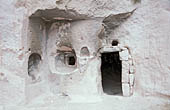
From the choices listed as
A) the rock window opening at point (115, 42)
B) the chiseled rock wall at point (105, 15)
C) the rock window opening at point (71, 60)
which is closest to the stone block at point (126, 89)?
the chiseled rock wall at point (105, 15)

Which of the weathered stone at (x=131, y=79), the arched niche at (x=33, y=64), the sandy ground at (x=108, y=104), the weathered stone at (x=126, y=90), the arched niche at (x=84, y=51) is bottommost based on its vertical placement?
the sandy ground at (x=108, y=104)

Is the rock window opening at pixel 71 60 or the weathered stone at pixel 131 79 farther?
the rock window opening at pixel 71 60

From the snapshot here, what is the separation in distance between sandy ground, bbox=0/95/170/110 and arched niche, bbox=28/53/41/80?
0.73m

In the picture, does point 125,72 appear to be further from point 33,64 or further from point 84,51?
point 33,64

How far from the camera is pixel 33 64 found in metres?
4.41

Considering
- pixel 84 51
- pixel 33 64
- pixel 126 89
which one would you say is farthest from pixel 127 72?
pixel 33 64

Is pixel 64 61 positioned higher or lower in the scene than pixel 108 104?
higher

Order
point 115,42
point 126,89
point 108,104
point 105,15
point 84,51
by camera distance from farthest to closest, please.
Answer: point 115,42 < point 84,51 < point 126,89 < point 105,15 < point 108,104

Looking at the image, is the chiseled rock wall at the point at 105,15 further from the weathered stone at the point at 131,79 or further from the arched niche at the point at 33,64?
the arched niche at the point at 33,64

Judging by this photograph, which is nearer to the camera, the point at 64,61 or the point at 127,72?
the point at 127,72

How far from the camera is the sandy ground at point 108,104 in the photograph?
3348 mm

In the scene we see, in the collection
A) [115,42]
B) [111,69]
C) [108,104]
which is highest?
[115,42]

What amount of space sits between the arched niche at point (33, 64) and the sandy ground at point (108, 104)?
0.73m

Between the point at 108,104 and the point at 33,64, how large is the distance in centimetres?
222
